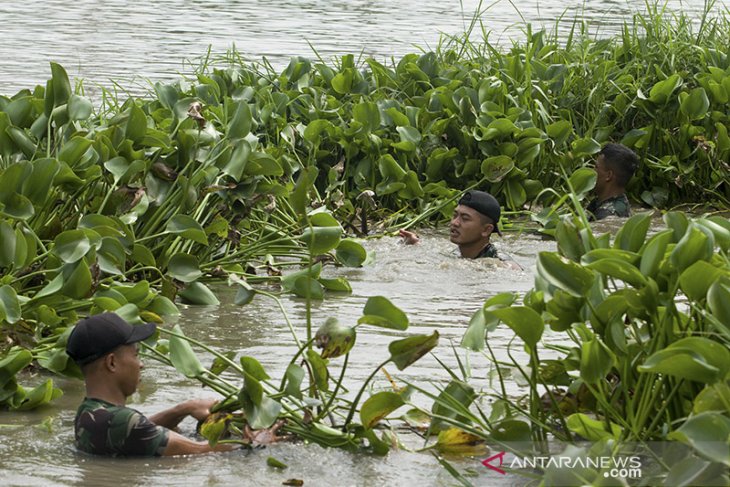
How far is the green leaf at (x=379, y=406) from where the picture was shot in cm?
Answer: 448

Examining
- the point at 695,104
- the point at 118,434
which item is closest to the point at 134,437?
the point at 118,434

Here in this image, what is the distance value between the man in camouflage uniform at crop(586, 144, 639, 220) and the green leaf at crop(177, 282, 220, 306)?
3.73 meters

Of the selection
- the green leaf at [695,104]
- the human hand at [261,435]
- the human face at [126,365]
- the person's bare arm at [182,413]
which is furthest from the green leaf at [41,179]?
the green leaf at [695,104]

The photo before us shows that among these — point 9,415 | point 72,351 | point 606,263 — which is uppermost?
point 606,263

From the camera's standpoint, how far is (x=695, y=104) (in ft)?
33.3

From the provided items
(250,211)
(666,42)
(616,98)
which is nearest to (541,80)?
(616,98)

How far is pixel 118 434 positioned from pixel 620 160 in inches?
234

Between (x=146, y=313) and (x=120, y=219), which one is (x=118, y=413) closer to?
(x=146, y=313)

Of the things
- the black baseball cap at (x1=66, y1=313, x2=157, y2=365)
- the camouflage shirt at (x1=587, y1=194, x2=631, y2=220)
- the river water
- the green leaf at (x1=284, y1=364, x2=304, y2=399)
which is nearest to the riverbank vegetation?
the green leaf at (x1=284, y1=364, x2=304, y2=399)

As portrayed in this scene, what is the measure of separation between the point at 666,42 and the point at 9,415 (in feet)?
24.8

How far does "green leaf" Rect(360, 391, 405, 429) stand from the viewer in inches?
177

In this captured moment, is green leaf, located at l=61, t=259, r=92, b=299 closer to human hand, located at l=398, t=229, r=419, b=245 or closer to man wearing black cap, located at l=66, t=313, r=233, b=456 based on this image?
man wearing black cap, located at l=66, t=313, r=233, b=456

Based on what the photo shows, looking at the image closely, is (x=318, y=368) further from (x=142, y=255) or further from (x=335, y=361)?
(x=142, y=255)

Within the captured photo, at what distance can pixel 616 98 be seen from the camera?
34.6ft
